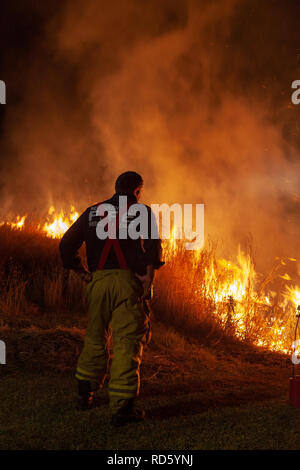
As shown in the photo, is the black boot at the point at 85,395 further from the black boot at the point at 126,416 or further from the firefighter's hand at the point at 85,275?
the firefighter's hand at the point at 85,275

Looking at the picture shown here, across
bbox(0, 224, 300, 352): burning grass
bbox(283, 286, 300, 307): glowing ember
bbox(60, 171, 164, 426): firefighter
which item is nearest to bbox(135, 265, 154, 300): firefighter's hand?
bbox(60, 171, 164, 426): firefighter

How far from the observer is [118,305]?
3.73 m

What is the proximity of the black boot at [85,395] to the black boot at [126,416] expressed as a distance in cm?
39

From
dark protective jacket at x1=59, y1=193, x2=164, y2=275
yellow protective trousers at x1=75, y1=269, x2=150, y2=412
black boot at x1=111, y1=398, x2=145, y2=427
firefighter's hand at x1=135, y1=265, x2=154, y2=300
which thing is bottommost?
black boot at x1=111, y1=398, x2=145, y2=427

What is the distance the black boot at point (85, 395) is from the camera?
382cm

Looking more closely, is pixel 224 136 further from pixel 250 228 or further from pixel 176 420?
pixel 176 420

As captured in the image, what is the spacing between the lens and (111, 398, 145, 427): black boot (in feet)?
11.5

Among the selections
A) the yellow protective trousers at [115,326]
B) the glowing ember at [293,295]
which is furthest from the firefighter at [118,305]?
the glowing ember at [293,295]

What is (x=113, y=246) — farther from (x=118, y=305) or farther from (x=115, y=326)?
(x=115, y=326)

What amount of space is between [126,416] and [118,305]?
2.82ft

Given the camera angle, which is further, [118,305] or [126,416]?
[118,305]

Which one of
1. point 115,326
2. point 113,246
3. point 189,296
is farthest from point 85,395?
point 189,296

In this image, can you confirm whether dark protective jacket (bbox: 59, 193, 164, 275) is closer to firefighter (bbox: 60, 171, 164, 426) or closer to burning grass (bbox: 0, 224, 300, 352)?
firefighter (bbox: 60, 171, 164, 426)

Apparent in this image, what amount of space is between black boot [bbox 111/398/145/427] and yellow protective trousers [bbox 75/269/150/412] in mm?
46
